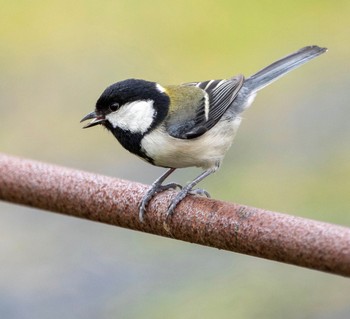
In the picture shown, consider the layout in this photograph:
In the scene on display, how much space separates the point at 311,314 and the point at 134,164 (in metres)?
1.46

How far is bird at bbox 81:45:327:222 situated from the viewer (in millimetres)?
2311

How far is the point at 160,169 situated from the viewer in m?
4.31

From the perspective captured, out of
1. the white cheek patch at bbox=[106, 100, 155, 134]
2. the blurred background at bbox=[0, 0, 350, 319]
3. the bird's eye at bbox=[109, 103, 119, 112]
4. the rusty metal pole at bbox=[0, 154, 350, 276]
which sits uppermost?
the rusty metal pole at bbox=[0, 154, 350, 276]

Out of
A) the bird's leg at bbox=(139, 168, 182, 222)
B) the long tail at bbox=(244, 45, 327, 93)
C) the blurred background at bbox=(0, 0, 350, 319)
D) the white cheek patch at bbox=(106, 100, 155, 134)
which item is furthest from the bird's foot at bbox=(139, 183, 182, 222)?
the blurred background at bbox=(0, 0, 350, 319)

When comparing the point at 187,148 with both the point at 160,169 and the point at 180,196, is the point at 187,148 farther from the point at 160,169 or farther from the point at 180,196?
the point at 160,169

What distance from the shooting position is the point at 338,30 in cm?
533

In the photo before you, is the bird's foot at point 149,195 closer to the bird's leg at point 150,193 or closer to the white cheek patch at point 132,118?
the bird's leg at point 150,193

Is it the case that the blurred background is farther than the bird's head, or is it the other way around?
the blurred background

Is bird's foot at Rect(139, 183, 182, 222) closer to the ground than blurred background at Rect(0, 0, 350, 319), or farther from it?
farther from it

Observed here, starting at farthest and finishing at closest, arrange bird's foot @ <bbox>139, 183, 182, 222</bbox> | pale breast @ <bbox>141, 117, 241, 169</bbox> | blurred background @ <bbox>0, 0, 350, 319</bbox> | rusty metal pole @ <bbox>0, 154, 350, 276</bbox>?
blurred background @ <bbox>0, 0, 350, 319</bbox> < pale breast @ <bbox>141, 117, 241, 169</bbox> < bird's foot @ <bbox>139, 183, 182, 222</bbox> < rusty metal pole @ <bbox>0, 154, 350, 276</bbox>

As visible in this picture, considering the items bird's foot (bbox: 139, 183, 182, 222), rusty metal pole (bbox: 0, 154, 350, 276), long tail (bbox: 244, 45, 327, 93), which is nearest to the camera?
rusty metal pole (bbox: 0, 154, 350, 276)

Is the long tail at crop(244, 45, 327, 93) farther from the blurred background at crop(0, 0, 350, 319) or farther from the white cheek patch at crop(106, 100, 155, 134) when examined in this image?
the blurred background at crop(0, 0, 350, 319)

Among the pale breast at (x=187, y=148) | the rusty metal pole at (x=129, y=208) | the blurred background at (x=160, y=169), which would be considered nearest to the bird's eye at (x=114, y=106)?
the pale breast at (x=187, y=148)

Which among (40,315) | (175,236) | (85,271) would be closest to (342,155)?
(85,271)
